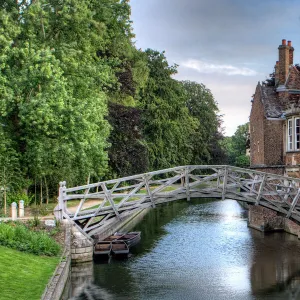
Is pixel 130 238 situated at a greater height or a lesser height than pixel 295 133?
lesser

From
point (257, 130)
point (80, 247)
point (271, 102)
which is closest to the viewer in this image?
point (80, 247)

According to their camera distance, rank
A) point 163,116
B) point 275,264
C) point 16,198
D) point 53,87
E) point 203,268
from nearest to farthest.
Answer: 1. point 203,268
2. point 275,264
3. point 53,87
4. point 16,198
5. point 163,116

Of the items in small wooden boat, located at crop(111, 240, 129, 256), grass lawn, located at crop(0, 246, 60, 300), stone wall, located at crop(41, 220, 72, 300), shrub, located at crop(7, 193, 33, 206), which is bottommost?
small wooden boat, located at crop(111, 240, 129, 256)

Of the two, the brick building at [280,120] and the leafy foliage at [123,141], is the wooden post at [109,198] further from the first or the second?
the leafy foliage at [123,141]

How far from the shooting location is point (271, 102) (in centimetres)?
3098

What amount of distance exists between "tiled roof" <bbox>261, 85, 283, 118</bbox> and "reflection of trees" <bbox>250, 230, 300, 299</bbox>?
798 centimetres

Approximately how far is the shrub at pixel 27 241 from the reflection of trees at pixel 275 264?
797cm

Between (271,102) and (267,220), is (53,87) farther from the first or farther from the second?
(267,220)

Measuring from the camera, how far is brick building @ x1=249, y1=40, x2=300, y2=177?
27.5 metres

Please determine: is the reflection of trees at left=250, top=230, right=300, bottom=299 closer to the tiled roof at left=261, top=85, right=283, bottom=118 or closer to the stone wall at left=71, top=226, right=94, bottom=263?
the stone wall at left=71, top=226, right=94, bottom=263

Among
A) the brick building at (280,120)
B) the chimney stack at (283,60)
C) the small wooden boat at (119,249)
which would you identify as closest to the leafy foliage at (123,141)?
the brick building at (280,120)

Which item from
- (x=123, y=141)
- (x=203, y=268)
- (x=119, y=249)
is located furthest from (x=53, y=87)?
(x=123, y=141)

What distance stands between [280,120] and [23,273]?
2096cm

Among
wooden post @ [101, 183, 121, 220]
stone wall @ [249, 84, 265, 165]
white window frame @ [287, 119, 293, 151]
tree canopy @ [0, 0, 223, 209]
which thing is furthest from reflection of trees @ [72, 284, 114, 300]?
stone wall @ [249, 84, 265, 165]
